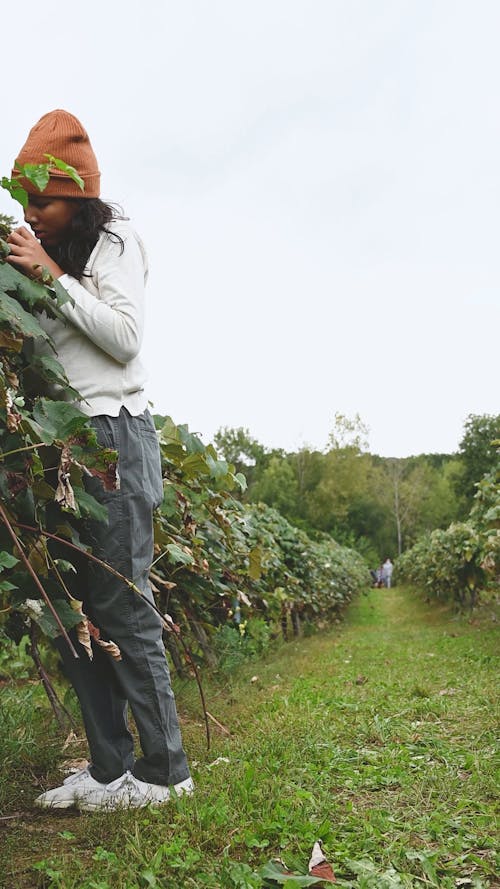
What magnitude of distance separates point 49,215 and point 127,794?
1.77m

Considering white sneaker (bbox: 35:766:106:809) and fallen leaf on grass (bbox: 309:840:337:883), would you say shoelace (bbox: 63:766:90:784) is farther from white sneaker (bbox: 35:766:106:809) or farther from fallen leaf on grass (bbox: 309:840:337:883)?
fallen leaf on grass (bbox: 309:840:337:883)

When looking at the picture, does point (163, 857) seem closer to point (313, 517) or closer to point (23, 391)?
point (23, 391)

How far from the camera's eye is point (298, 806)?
2.11 m

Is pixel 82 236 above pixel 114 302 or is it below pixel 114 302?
above

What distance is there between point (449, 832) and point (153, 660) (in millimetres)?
961

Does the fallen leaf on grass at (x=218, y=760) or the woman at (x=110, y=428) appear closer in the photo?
the woman at (x=110, y=428)

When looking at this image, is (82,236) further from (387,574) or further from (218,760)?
(387,574)

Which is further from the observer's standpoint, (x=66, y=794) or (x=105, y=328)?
(x=66, y=794)

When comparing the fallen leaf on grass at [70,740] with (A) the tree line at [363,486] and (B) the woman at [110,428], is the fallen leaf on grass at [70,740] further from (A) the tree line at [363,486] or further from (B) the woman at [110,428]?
(A) the tree line at [363,486]

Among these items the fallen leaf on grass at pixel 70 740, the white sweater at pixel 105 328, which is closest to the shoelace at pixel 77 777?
the fallen leaf on grass at pixel 70 740

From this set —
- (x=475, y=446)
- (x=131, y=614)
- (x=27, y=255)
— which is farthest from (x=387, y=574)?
(x=27, y=255)

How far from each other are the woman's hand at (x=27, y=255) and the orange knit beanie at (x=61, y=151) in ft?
0.66

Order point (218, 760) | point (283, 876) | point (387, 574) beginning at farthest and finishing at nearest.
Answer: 1. point (387, 574)
2. point (218, 760)
3. point (283, 876)

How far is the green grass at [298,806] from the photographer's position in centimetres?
175
